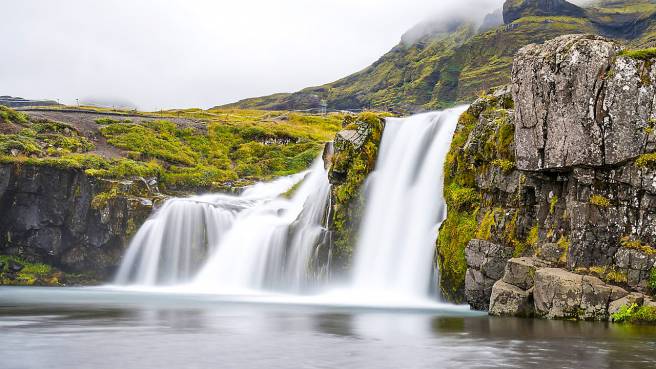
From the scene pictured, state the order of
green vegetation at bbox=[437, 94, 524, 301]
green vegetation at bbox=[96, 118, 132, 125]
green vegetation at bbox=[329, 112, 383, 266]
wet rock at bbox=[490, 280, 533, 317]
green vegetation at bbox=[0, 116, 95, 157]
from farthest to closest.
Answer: green vegetation at bbox=[96, 118, 132, 125] → green vegetation at bbox=[0, 116, 95, 157] → green vegetation at bbox=[329, 112, 383, 266] → green vegetation at bbox=[437, 94, 524, 301] → wet rock at bbox=[490, 280, 533, 317]

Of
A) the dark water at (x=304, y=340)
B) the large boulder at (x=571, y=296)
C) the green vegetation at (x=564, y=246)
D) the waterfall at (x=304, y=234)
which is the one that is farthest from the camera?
the waterfall at (x=304, y=234)

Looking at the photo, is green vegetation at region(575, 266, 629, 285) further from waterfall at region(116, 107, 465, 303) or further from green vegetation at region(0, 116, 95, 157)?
green vegetation at region(0, 116, 95, 157)

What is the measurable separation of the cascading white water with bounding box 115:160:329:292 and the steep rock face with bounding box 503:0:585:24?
128088mm

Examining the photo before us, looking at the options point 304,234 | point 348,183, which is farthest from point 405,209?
point 304,234

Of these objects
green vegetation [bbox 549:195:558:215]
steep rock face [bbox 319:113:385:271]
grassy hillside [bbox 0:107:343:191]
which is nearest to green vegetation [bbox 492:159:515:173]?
green vegetation [bbox 549:195:558:215]

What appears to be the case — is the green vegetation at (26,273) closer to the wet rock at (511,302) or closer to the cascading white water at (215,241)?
the cascading white water at (215,241)

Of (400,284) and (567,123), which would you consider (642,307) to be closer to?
(567,123)

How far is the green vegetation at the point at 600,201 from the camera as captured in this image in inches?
981

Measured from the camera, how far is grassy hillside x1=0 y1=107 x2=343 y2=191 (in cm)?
5269

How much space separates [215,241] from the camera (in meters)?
48.0

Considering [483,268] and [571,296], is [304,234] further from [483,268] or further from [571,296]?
[571,296]

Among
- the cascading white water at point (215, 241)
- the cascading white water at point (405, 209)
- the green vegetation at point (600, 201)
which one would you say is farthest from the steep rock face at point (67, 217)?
the green vegetation at point (600, 201)

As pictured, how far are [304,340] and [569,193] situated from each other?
13898 mm

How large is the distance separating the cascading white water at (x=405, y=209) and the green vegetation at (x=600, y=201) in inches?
398
